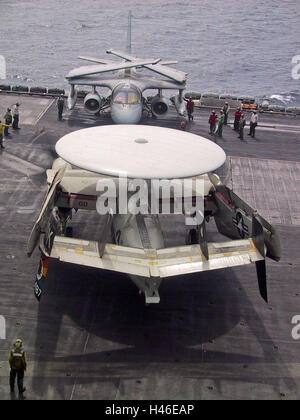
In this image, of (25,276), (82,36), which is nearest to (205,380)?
(25,276)

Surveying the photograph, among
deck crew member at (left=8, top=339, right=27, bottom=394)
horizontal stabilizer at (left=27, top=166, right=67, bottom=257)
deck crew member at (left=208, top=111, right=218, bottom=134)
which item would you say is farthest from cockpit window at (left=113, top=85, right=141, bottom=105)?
deck crew member at (left=8, top=339, right=27, bottom=394)

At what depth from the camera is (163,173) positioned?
25.0 metres

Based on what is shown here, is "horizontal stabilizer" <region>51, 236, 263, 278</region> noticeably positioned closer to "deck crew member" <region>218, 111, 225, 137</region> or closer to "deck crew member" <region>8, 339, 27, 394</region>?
"deck crew member" <region>8, 339, 27, 394</region>

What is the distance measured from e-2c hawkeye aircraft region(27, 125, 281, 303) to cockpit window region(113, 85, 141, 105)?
1469 centimetres

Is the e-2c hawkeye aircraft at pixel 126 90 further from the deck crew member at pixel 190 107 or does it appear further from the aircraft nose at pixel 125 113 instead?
the deck crew member at pixel 190 107

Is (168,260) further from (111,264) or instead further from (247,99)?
(247,99)

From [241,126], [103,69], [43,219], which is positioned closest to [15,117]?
[103,69]

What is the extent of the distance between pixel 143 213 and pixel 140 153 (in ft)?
9.00

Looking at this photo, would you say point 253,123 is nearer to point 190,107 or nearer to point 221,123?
point 221,123

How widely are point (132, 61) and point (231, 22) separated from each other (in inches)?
2703

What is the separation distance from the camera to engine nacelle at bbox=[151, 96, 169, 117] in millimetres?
49156

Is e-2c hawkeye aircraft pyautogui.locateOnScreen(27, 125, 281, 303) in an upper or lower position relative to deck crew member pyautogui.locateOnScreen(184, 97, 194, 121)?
upper

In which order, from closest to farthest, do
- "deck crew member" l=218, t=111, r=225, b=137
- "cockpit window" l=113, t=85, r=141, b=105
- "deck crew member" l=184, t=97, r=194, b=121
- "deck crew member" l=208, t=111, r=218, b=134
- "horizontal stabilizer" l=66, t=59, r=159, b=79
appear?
1. "deck crew member" l=218, t=111, r=225, b=137
2. "deck crew member" l=208, t=111, r=218, b=134
3. "cockpit window" l=113, t=85, r=141, b=105
4. "deck crew member" l=184, t=97, r=194, b=121
5. "horizontal stabilizer" l=66, t=59, r=159, b=79

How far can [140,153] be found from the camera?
27.0m
